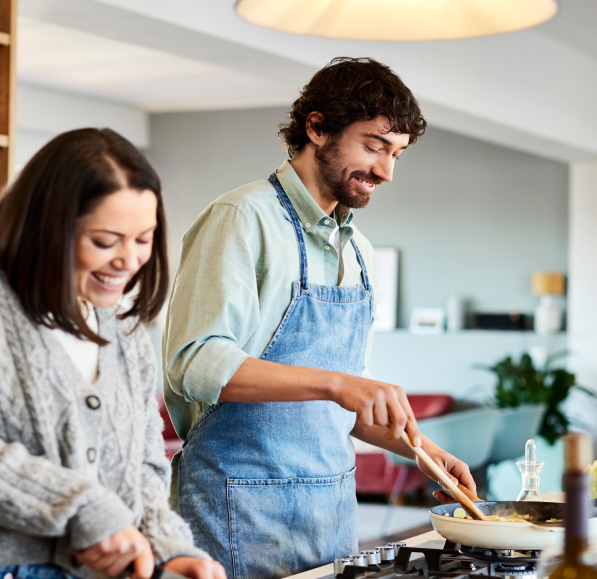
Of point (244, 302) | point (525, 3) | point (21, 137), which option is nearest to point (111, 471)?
point (244, 302)

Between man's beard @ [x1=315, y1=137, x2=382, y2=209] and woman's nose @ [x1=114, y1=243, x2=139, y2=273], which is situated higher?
man's beard @ [x1=315, y1=137, x2=382, y2=209]

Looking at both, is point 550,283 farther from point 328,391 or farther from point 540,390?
point 328,391

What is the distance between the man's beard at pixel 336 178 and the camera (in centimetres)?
182

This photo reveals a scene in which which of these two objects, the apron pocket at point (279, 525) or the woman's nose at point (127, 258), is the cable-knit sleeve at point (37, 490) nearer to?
the woman's nose at point (127, 258)

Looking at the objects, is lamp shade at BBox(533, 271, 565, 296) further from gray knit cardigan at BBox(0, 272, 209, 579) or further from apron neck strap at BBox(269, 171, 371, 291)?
gray knit cardigan at BBox(0, 272, 209, 579)

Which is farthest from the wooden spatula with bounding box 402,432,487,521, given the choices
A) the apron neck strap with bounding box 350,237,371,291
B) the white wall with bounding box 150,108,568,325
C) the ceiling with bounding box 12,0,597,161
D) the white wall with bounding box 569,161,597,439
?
the white wall with bounding box 150,108,568,325

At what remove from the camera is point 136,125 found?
8.41 metres

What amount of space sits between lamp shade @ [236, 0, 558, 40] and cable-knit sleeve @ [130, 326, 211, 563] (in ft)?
2.35

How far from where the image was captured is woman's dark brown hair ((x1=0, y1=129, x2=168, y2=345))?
107cm

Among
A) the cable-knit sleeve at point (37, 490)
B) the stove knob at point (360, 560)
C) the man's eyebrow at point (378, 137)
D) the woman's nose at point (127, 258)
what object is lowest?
the stove knob at point (360, 560)

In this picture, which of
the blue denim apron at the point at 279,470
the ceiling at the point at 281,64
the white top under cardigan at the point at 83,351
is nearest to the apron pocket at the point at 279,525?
the blue denim apron at the point at 279,470

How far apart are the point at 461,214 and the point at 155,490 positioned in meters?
6.43

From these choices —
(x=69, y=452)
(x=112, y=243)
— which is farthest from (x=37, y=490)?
(x=112, y=243)

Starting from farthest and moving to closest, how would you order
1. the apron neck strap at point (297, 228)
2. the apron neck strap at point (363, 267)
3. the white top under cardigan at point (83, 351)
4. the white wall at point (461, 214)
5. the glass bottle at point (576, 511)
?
the white wall at point (461, 214)
the apron neck strap at point (363, 267)
the apron neck strap at point (297, 228)
the white top under cardigan at point (83, 351)
the glass bottle at point (576, 511)
